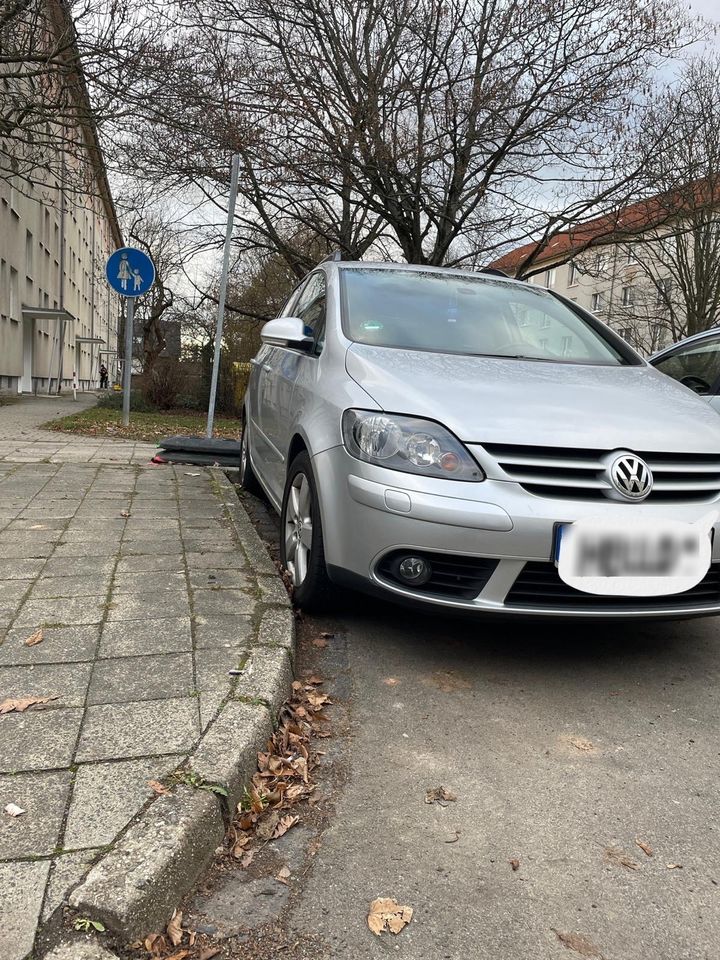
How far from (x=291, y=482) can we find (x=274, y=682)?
1.36m

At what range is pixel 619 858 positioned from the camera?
6.41 feet

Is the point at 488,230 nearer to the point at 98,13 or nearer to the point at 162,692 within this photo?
the point at 98,13

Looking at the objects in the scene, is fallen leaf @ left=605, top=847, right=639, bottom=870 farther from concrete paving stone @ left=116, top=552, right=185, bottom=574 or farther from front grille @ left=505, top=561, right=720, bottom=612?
concrete paving stone @ left=116, top=552, right=185, bottom=574

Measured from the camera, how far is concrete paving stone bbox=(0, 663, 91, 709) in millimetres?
2465

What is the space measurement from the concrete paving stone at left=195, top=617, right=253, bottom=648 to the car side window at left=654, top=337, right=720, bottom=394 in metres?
3.70

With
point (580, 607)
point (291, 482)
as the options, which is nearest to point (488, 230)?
point (291, 482)

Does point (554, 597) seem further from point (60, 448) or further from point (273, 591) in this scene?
point (60, 448)

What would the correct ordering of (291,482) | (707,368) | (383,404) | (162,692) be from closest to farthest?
(162,692) < (383,404) < (291,482) < (707,368)

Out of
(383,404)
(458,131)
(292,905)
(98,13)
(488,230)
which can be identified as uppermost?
(98,13)

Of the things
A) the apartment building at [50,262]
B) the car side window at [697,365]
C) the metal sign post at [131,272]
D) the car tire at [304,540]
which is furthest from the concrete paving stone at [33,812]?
the apartment building at [50,262]

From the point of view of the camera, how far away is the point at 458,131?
1134 centimetres

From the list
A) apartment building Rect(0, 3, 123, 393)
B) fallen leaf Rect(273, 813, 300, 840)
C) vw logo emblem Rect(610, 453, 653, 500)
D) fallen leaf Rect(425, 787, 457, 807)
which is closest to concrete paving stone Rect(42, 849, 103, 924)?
fallen leaf Rect(273, 813, 300, 840)

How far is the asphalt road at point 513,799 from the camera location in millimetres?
1700

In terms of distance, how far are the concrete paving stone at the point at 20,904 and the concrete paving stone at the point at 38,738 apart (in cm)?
42
